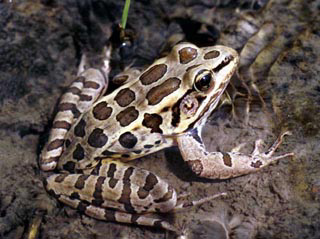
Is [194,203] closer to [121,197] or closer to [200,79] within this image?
[121,197]

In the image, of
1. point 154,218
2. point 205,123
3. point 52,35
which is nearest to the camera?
point 154,218

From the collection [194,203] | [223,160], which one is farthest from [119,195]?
[223,160]

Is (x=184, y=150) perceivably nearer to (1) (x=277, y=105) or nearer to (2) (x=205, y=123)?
(2) (x=205, y=123)

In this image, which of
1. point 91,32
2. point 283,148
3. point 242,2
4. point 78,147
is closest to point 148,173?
point 78,147

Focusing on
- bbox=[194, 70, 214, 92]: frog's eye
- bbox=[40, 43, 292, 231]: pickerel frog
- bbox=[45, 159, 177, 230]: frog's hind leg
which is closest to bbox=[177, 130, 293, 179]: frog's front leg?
bbox=[40, 43, 292, 231]: pickerel frog

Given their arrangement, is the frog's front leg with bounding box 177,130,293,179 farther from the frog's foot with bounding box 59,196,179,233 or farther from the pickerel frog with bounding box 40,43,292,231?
the frog's foot with bounding box 59,196,179,233

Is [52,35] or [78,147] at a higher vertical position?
[52,35]
